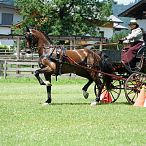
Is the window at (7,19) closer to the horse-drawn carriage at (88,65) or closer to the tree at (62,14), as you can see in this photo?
the tree at (62,14)

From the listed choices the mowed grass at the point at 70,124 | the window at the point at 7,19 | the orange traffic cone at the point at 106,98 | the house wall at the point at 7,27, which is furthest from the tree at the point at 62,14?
the mowed grass at the point at 70,124

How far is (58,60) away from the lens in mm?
15805

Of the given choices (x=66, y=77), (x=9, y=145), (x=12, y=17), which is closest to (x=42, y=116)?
(x=9, y=145)

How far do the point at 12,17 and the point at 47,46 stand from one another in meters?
59.8

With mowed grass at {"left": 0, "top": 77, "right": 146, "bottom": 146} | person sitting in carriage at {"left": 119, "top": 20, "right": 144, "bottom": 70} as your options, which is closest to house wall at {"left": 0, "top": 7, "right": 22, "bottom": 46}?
person sitting in carriage at {"left": 119, "top": 20, "right": 144, "bottom": 70}

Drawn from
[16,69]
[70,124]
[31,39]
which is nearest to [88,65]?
[31,39]

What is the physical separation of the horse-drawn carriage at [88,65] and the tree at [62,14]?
126 ft

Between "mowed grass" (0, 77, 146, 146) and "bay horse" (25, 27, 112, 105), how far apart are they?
94 centimetres

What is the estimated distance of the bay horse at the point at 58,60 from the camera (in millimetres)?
15750

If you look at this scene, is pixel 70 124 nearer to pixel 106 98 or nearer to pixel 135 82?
pixel 135 82

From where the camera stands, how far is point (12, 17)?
74.9 metres

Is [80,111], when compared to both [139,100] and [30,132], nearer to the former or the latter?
[139,100]

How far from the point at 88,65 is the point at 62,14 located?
41.4m

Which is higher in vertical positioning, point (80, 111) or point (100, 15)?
point (100, 15)
